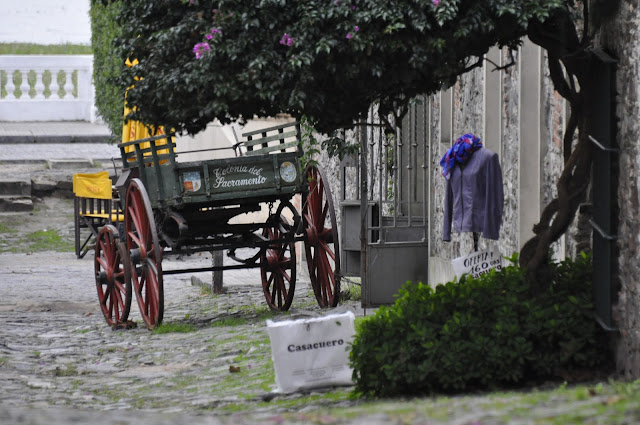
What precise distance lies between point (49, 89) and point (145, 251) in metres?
17.9

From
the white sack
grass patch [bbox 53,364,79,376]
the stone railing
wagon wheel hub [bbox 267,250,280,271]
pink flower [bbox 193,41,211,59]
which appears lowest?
grass patch [bbox 53,364,79,376]

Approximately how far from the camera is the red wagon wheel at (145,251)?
9.69 m

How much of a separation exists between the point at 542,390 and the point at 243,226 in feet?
15.7

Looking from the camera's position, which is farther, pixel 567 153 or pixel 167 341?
pixel 167 341

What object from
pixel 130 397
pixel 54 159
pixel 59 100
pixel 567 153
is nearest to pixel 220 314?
pixel 130 397

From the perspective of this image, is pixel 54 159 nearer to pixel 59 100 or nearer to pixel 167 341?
pixel 59 100

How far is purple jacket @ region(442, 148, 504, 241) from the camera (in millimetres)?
8711

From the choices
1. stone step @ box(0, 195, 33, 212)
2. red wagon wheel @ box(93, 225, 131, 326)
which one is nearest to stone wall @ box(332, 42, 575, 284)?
red wagon wheel @ box(93, 225, 131, 326)

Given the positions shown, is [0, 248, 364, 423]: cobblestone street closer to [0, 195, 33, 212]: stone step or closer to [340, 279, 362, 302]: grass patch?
[340, 279, 362, 302]: grass patch

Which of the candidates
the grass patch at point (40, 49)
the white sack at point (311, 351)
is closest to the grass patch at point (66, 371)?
the white sack at point (311, 351)

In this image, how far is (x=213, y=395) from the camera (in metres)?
7.07

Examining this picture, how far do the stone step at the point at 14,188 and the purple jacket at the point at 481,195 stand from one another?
12287mm

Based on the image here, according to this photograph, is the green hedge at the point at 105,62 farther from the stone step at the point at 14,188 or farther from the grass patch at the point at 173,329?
the grass patch at the point at 173,329

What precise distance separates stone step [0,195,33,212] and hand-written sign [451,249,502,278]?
12545 mm
